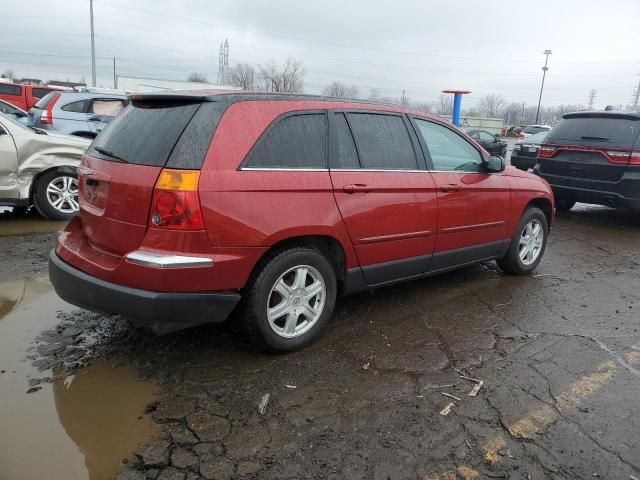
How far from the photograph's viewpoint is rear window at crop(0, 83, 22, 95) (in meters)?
20.7

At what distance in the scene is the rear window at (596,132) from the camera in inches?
283

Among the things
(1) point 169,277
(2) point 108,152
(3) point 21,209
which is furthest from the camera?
(3) point 21,209

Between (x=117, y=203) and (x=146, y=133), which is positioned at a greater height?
(x=146, y=133)

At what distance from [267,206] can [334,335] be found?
1206mm

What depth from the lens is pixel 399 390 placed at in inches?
117

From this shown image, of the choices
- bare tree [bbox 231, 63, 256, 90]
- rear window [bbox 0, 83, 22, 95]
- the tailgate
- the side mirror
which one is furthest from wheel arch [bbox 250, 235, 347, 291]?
bare tree [bbox 231, 63, 256, 90]

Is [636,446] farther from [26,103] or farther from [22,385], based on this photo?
[26,103]

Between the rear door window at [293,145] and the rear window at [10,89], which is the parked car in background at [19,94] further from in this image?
the rear door window at [293,145]

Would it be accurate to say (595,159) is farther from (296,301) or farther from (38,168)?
(38,168)

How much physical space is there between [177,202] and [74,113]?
9.42m

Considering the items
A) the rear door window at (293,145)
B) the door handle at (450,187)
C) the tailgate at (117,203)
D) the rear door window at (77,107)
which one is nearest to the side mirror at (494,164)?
the door handle at (450,187)

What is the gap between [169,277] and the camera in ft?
8.94

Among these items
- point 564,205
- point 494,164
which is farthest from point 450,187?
point 564,205

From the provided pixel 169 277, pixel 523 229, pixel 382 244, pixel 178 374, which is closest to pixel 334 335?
pixel 382 244
